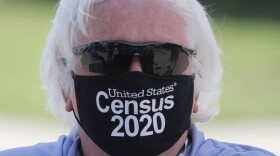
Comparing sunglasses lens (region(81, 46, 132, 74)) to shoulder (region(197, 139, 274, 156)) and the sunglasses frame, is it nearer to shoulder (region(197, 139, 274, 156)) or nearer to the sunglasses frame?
the sunglasses frame

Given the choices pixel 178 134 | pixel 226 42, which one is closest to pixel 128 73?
pixel 178 134

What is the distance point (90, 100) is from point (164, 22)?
0.32 metres

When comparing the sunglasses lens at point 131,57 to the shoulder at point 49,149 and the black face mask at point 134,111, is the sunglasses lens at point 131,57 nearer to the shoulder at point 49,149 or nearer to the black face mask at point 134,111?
the black face mask at point 134,111

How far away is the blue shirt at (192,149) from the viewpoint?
6.10ft

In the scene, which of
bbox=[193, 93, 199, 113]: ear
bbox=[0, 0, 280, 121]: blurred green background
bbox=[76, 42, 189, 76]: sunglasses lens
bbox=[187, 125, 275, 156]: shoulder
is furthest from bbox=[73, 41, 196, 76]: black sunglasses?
bbox=[0, 0, 280, 121]: blurred green background

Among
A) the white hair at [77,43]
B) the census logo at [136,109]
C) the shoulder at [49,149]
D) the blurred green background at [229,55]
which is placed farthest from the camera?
the blurred green background at [229,55]

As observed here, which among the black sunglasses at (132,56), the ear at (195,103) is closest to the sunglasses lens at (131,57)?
the black sunglasses at (132,56)

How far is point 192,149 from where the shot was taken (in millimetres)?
1859

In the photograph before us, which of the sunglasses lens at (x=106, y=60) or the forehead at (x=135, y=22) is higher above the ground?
the forehead at (x=135, y=22)

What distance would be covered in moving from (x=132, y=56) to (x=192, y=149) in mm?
367

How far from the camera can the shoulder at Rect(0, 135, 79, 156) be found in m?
1.98

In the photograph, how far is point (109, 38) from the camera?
5.76ft

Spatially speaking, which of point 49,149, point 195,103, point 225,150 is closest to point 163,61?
point 195,103

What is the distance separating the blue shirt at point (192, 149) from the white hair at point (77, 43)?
0.38 ft
